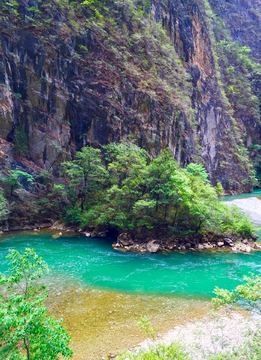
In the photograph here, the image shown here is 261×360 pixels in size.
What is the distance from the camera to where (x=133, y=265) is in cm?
1238

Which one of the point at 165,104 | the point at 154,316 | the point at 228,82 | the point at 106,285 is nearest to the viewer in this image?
the point at 154,316

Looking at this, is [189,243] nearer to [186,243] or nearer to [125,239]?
[186,243]

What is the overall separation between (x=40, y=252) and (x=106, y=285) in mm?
5478

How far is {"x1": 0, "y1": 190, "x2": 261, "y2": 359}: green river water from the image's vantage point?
282 inches

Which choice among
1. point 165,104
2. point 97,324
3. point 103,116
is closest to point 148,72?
point 165,104

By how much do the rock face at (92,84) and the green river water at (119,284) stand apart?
989cm

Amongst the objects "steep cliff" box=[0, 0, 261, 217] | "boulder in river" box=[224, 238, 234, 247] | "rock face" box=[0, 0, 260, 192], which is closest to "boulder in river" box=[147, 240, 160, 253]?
"boulder in river" box=[224, 238, 234, 247]

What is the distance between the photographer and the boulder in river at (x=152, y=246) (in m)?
14.6

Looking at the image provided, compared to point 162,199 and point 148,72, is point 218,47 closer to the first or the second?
point 148,72

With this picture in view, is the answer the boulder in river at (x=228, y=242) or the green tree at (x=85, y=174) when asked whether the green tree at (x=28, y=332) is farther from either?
the green tree at (x=85, y=174)

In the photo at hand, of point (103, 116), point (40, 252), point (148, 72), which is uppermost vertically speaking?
point (148, 72)

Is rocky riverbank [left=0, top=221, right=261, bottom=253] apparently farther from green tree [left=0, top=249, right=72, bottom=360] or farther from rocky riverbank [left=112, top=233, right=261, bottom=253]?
green tree [left=0, top=249, right=72, bottom=360]

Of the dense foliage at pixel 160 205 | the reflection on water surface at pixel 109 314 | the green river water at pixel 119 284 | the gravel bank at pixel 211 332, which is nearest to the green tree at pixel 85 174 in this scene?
the dense foliage at pixel 160 205

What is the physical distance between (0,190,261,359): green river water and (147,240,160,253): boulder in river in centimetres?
61
